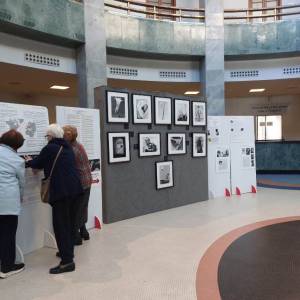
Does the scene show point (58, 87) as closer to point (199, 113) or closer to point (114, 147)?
point (199, 113)

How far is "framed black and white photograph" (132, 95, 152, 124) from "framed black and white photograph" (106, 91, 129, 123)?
0.21 m

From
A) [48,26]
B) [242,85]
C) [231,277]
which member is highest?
[48,26]

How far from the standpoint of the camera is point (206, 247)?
4.75 m

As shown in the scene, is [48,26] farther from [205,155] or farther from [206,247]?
[206,247]

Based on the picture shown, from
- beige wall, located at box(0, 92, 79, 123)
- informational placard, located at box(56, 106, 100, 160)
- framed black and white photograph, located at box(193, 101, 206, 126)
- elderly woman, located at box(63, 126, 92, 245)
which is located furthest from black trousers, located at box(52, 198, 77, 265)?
beige wall, located at box(0, 92, 79, 123)

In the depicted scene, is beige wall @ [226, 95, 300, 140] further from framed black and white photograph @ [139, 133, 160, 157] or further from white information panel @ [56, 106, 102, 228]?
white information panel @ [56, 106, 102, 228]

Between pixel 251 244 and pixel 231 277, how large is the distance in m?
1.27

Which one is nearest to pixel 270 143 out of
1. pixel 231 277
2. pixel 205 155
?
pixel 205 155

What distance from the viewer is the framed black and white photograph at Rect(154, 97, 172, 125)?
6.87 metres

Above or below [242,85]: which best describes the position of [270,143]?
below

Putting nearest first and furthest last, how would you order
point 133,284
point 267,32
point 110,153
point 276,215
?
point 133,284, point 110,153, point 276,215, point 267,32

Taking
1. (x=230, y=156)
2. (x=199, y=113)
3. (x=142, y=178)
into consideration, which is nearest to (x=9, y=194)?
(x=142, y=178)

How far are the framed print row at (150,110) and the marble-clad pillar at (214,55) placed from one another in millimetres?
4482

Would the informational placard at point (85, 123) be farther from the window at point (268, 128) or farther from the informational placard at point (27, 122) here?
the window at point (268, 128)
